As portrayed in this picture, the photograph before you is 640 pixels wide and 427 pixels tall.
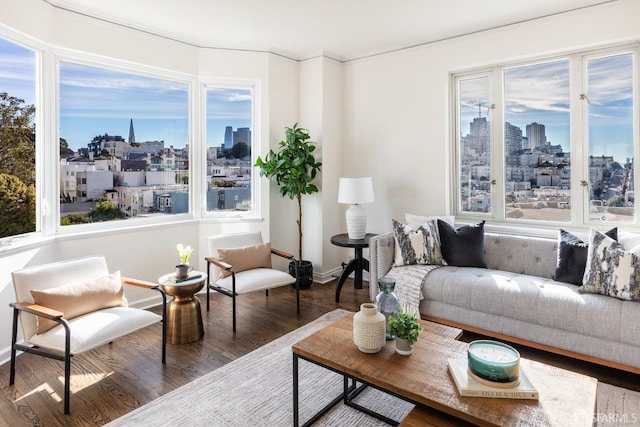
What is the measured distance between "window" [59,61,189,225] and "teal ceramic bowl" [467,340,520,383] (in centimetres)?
353

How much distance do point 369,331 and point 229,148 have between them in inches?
128

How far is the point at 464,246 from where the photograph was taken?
3.52 m

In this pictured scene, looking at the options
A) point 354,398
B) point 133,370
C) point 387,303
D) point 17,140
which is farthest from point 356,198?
point 17,140

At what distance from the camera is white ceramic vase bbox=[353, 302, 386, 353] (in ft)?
6.39

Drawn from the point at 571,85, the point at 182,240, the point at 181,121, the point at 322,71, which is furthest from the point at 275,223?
the point at 571,85

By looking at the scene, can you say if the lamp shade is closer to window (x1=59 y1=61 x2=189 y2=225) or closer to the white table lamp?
the white table lamp

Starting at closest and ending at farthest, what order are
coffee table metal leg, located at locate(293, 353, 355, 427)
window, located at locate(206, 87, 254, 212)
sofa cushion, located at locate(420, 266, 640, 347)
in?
coffee table metal leg, located at locate(293, 353, 355, 427) → sofa cushion, located at locate(420, 266, 640, 347) → window, located at locate(206, 87, 254, 212)

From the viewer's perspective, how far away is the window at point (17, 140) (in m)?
2.87

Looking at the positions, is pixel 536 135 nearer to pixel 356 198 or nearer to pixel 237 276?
pixel 356 198

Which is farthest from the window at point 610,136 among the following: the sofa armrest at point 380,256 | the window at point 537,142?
the sofa armrest at point 380,256

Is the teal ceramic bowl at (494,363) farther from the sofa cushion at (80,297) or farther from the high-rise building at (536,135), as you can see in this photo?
the high-rise building at (536,135)

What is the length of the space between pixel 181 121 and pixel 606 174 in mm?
4309

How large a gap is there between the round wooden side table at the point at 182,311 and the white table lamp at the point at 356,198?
1.75m

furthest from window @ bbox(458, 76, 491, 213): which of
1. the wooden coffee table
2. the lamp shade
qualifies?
the wooden coffee table
